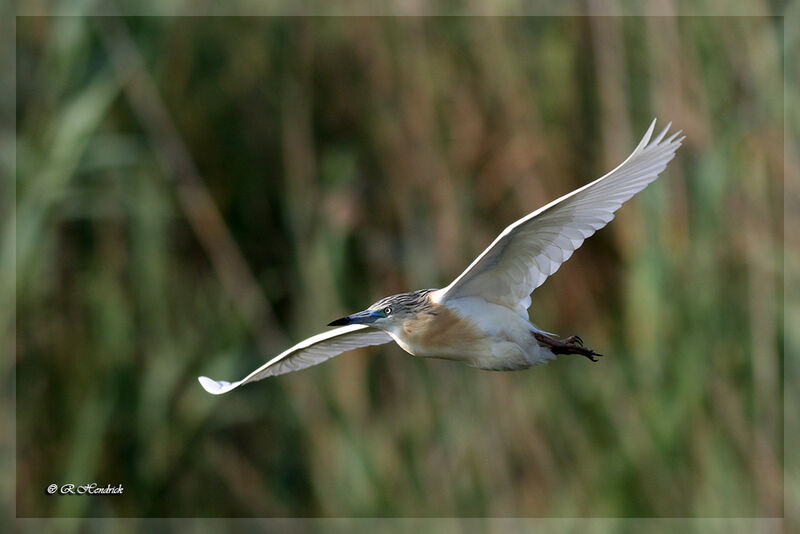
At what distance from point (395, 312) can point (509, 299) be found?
226 mm

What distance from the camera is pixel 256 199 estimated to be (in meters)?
4.30

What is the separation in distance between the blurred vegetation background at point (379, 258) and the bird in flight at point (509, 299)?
1306 mm

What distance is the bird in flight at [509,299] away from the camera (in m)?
1.91

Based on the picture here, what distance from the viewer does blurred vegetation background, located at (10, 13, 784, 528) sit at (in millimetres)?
3422

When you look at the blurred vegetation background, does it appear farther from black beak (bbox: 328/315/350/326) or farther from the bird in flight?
black beak (bbox: 328/315/350/326)

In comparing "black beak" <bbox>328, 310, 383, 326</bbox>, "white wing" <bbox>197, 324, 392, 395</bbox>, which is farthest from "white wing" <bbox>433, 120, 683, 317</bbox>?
"white wing" <bbox>197, 324, 392, 395</bbox>

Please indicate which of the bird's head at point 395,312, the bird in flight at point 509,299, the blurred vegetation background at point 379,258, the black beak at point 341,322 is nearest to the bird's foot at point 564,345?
the bird in flight at point 509,299

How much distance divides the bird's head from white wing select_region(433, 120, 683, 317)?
0.04 meters

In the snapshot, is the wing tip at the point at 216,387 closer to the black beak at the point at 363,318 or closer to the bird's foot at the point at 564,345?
the black beak at the point at 363,318

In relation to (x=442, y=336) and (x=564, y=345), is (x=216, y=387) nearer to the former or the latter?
(x=442, y=336)

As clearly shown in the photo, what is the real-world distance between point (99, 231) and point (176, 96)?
2.10ft

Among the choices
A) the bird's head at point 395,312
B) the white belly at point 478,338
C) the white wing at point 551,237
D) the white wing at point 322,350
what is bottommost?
the white belly at point 478,338

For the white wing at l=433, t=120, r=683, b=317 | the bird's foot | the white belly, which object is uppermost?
the white wing at l=433, t=120, r=683, b=317

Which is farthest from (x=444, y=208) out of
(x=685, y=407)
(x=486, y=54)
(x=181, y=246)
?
(x=181, y=246)
